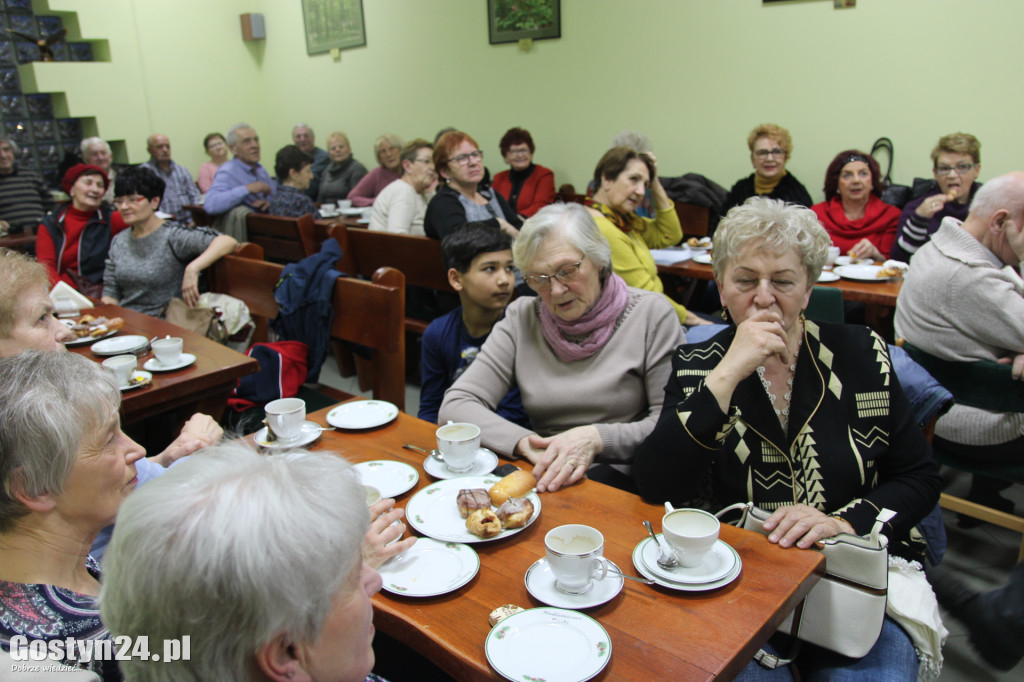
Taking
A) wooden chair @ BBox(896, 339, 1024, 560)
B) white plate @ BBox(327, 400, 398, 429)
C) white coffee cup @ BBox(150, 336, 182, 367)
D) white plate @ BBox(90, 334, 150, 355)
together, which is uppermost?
white coffee cup @ BBox(150, 336, 182, 367)

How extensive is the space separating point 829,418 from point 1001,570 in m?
1.30

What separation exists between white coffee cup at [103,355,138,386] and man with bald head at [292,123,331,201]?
5.44 m

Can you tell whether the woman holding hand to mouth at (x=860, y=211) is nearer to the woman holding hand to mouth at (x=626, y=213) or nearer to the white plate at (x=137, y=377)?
the woman holding hand to mouth at (x=626, y=213)

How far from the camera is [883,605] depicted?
3.56ft

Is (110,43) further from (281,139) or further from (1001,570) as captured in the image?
(1001,570)

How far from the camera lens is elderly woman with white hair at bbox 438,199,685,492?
5.69 feet

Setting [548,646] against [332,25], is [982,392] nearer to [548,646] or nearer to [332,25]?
[548,646]

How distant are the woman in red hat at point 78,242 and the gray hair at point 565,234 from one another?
282cm

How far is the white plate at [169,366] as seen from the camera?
2033mm

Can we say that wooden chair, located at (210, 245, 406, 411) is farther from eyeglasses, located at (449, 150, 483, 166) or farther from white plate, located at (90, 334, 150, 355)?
eyeglasses, located at (449, 150, 483, 166)

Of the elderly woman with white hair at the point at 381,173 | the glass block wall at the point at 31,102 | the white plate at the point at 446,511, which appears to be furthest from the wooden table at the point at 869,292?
the glass block wall at the point at 31,102

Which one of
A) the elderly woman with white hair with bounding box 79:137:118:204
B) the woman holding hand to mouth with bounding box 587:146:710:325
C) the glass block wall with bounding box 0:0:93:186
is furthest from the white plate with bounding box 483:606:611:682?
the glass block wall with bounding box 0:0:93:186

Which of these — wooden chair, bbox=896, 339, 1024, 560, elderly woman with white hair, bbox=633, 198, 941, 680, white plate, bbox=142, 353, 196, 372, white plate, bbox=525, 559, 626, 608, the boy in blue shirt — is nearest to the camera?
white plate, bbox=525, 559, 626, 608

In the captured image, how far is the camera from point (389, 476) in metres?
1.42
